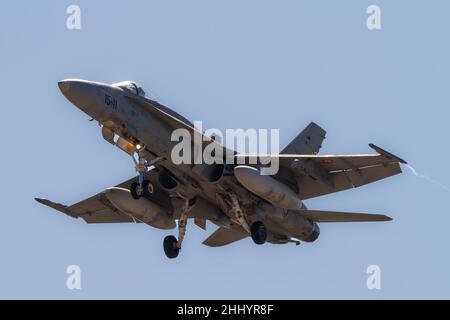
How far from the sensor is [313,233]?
2619 centimetres

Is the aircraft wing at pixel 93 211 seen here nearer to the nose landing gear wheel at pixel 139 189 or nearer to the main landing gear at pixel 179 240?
the main landing gear at pixel 179 240

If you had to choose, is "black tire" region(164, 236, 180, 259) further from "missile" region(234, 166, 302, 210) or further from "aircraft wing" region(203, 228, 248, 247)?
"missile" region(234, 166, 302, 210)

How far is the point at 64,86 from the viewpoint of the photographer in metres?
21.8

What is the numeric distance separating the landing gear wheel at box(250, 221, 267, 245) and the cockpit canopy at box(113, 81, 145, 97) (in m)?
4.17

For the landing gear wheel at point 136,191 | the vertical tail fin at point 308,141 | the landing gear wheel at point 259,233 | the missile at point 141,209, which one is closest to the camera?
the landing gear wheel at point 136,191

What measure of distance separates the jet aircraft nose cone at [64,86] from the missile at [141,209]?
11.9 feet

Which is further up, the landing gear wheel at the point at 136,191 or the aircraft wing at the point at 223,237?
the landing gear wheel at the point at 136,191

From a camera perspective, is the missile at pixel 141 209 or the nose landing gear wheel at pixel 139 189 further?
the missile at pixel 141 209

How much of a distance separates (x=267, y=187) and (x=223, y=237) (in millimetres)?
4267

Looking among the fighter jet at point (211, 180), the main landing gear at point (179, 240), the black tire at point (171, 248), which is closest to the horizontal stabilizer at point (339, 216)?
the fighter jet at point (211, 180)

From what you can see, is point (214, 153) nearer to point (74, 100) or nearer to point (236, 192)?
point (236, 192)

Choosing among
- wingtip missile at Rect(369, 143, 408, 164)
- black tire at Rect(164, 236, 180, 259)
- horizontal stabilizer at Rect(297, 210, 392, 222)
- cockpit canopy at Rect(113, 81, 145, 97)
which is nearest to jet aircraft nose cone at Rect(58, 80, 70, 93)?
cockpit canopy at Rect(113, 81, 145, 97)

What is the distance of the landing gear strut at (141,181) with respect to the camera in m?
23.0

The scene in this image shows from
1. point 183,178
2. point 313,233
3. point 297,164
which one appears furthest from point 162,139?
point 313,233
